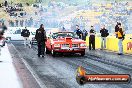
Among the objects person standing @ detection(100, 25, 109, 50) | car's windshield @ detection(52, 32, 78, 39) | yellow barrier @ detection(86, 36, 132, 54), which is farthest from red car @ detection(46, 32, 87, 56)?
person standing @ detection(100, 25, 109, 50)

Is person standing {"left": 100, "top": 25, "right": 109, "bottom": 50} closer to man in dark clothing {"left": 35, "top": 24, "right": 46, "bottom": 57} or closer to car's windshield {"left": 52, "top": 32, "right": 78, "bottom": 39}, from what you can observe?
car's windshield {"left": 52, "top": 32, "right": 78, "bottom": 39}

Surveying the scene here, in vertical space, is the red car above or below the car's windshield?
below

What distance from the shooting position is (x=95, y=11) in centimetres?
6197

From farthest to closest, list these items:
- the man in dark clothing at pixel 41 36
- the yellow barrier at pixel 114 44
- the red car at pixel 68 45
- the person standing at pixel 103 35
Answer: the person standing at pixel 103 35 → the yellow barrier at pixel 114 44 → the red car at pixel 68 45 → the man in dark clothing at pixel 41 36

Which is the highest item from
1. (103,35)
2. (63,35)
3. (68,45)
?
(63,35)

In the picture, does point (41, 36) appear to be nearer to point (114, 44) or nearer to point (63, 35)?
point (63, 35)

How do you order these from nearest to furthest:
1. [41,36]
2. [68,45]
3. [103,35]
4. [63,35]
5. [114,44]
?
[41,36] < [68,45] < [63,35] < [114,44] < [103,35]

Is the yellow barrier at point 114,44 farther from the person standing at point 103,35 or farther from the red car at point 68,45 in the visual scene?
the red car at point 68,45

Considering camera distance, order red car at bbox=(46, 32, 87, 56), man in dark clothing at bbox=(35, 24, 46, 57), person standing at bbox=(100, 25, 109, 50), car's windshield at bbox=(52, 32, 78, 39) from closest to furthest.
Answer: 1. man in dark clothing at bbox=(35, 24, 46, 57)
2. red car at bbox=(46, 32, 87, 56)
3. car's windshield at bbox=(52, 32, 78, 39)
4. person standing at bbox=(100, 25, 109, 50)

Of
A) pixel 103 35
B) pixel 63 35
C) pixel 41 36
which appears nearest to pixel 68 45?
pixel 63 35

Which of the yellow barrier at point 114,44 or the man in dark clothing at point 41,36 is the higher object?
the man in dark clothing at point 41,36

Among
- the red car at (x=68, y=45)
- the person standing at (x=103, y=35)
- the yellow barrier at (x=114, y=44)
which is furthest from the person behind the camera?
the person standing at (x=103, y=35)

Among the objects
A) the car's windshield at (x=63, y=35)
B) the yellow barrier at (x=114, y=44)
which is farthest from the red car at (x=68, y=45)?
the yellow barrier at (x=114, y=44)

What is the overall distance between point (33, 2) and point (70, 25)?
7.62m
